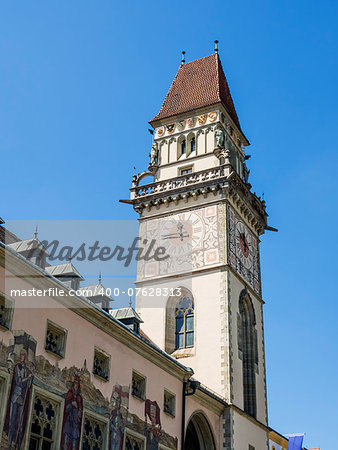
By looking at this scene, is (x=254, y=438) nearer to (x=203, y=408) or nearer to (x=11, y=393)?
(x=203, y=408)

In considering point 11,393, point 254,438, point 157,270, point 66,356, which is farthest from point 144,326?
point 11,393

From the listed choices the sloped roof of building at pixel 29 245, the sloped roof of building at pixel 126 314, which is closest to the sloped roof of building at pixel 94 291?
the sloped roof of building at pixel 126 314

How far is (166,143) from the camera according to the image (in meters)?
37.1

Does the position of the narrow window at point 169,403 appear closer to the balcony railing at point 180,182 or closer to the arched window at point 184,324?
the arched window at point 184,324

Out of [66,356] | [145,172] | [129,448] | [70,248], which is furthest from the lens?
[145,172]

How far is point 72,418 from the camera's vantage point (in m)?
17.5

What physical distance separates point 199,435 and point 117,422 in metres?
7.80

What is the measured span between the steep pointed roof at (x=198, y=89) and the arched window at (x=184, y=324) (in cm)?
1235

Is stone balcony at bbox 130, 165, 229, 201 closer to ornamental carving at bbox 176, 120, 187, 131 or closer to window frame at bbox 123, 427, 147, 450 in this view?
ornamental carving at bbox 176, 120, 187, 131

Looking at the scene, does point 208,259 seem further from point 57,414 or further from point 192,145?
point 57,414

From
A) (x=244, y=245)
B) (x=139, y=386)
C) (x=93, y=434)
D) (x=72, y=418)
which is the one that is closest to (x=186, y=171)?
(x=244, y=245)

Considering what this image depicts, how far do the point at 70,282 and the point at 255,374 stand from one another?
37.8 ft

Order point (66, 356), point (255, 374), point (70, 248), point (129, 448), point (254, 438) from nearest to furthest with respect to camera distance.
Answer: point (66, 356) → point (129, 448) → point (70, 248) → point (254, 438) → point (255, 374)

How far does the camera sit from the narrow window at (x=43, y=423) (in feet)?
52.5
